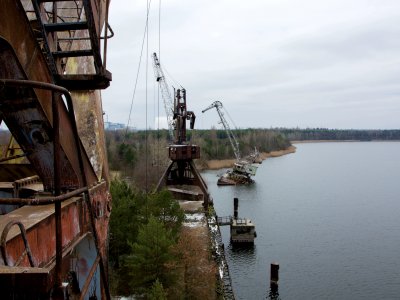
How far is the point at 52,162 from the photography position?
3.82 meters

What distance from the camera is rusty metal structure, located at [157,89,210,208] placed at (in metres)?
32.0

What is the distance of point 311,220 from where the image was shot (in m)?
36.1

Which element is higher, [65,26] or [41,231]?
[65,26]

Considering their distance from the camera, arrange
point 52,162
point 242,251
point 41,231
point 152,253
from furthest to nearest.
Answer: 1. point 242,251
2. point 152,253
3. point 52,162
4. point 41,231

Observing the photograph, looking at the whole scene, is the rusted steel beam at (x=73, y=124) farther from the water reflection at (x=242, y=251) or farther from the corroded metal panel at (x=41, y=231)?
the water reflection at (x=242, y=251)

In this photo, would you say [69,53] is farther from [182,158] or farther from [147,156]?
[147,156]

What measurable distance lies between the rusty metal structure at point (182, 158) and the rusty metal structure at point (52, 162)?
2655cm

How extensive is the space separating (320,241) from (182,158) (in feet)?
39.2

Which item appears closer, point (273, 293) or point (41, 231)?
point (41, 231)

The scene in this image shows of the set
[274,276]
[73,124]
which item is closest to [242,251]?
[274,276]

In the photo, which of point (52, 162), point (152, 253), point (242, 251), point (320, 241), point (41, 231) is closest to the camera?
point (41, 231)

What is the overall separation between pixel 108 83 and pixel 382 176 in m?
70.0

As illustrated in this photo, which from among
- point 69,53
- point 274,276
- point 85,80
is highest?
point 69,53

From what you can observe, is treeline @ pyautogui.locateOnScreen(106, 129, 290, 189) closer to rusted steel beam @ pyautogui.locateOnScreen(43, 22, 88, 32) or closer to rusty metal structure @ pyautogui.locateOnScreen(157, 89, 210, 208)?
rusty metal structure @ pyautogui.locateOnScreen(157, 89, 210, 208)
